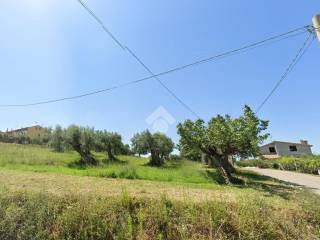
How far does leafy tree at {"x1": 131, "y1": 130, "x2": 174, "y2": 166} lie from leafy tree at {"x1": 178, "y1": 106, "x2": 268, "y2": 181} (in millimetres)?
13519

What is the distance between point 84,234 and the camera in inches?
166

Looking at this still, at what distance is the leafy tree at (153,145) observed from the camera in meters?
29.8

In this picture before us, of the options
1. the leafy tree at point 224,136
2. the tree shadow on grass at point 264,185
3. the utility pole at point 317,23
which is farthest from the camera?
the leafy tree at point 224,136

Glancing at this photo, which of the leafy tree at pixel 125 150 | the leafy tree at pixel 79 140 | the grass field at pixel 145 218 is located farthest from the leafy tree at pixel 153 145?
the grass field at pixel 145 218

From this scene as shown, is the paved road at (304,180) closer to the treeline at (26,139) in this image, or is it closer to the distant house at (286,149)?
the distant house at (286,149)

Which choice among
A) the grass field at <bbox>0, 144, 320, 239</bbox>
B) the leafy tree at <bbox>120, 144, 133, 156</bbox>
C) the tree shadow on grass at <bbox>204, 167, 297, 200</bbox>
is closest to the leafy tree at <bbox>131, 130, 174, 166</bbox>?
the leafy tree at <bbox>120, 144, 133, 156</bbox>

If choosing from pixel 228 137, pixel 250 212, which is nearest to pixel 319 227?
pixel 250 212

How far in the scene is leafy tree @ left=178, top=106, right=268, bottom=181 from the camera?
44.6ft

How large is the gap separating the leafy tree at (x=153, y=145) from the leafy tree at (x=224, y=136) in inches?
532

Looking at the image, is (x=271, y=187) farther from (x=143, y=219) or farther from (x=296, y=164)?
(x=296, y=164)

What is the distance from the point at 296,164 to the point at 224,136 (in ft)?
76.1

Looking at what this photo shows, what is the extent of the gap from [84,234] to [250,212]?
3.20 m

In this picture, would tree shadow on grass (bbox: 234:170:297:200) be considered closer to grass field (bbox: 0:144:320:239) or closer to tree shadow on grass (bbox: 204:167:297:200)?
tree shadow on grass (bbox: 204:167:297:200)

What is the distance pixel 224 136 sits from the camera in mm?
13578
